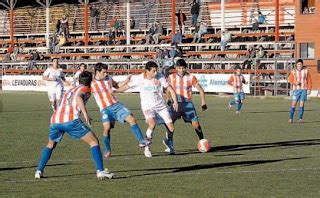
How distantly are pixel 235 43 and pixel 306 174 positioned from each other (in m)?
37.9

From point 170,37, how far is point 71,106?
1703 inches

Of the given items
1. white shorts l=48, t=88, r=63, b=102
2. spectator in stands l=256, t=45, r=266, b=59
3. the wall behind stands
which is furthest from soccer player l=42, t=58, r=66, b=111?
spectator in stands l=256, t=45, r=266, b=59

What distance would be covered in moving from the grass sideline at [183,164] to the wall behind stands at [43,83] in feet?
67.0

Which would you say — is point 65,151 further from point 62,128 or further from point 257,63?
point 257,63

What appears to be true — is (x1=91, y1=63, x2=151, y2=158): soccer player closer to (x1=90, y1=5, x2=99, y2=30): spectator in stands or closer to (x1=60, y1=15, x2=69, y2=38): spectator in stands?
(x1=60, y1=15, x2=69, y2=38): spectator in stands

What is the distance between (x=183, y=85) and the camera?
18656 mm

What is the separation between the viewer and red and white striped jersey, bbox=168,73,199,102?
1861 cm

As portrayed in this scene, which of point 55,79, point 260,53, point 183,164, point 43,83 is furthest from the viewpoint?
point 43,83

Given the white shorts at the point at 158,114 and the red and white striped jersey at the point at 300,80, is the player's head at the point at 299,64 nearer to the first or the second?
the red and white striped jersey at the point at 300,80

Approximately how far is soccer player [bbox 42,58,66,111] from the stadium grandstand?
18056 millimetres

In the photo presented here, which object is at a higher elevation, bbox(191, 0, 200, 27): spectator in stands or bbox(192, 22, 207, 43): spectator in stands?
bbox(191, 0, 200, 27): spectator in stands

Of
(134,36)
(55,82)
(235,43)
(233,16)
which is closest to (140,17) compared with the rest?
(134,36)

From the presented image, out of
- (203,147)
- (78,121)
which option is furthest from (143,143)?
(78,121)

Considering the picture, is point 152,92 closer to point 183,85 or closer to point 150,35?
point 183,85
